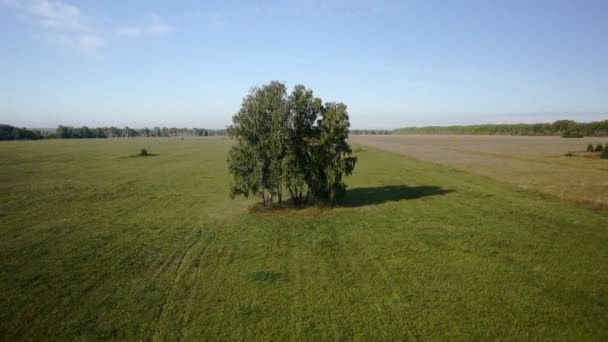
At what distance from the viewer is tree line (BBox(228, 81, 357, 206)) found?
1027 inches

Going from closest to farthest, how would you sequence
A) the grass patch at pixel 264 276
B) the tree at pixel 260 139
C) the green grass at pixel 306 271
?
the green grass at pixel 306 271, the grass patch at pixel 264 276, the tree at pixel 260 139

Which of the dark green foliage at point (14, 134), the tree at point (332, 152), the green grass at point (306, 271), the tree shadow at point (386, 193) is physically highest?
the dark green foliage at point (14, 134)

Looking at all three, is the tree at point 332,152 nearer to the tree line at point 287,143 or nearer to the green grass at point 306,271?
the tree line at point 287,143

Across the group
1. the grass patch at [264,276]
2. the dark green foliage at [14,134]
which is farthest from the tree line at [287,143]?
the dark green foliage at [14,134]

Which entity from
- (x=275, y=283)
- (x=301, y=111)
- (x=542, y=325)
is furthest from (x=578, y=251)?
(x=301, y=111)

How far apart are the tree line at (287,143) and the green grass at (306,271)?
312 cm

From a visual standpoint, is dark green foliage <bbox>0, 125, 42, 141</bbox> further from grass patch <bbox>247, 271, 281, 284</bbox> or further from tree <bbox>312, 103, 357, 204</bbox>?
grass patch <bbox>247, 271, 281, 284</bbox>

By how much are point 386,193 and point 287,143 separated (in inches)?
555

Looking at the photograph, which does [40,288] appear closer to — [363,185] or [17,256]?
[17,256]

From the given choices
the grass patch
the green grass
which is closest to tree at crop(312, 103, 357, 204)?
the green grass

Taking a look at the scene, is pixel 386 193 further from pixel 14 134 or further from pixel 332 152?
pixel 14 134

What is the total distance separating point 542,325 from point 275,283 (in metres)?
10.2

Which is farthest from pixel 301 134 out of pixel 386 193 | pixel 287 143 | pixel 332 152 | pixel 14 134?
pixel 14 134

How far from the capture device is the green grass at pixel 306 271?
10953mm
